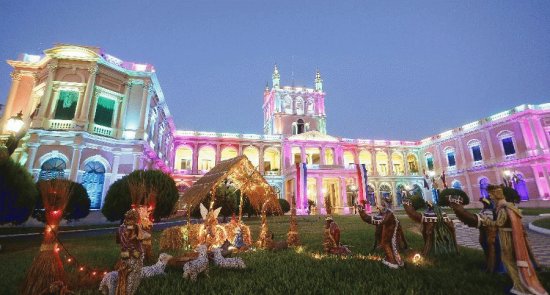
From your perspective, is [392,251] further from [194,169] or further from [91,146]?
[194,169]

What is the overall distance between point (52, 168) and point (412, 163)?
144ft

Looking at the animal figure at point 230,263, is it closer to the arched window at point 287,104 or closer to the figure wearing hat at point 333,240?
the figure wearing hat at point 333,240

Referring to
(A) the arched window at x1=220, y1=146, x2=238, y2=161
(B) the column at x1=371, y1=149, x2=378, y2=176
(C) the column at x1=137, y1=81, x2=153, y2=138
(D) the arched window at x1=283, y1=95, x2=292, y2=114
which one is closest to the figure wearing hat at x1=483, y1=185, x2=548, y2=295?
(C) the column at x1=137, y1=81, x2=153, y2=138

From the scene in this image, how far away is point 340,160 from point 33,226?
3094 centimetres

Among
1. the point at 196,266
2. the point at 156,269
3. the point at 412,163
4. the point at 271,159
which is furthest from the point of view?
the point at 412,163

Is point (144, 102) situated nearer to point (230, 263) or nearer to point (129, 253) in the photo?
point (230, 263)

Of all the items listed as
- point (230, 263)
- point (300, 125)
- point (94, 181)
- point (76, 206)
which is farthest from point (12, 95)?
point (300, 125)

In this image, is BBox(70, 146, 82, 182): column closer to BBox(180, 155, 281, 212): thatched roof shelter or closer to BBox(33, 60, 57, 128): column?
BBox(33, 60, 57, 128): column

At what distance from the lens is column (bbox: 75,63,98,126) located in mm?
17328

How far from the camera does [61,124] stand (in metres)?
17.4

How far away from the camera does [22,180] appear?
757 cm

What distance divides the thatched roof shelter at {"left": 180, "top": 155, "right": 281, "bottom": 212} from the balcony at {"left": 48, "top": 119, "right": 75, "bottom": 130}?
48.3 ft

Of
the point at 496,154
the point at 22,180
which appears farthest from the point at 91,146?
the point at 496,154

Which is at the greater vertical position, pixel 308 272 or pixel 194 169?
pixel 194 169
